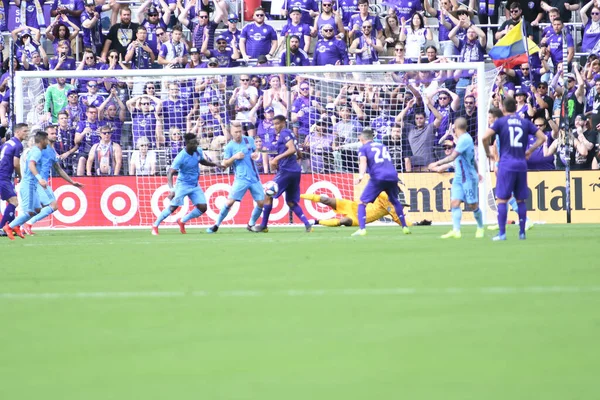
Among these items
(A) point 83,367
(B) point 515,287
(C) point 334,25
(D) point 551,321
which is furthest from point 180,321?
(C) point 334,25

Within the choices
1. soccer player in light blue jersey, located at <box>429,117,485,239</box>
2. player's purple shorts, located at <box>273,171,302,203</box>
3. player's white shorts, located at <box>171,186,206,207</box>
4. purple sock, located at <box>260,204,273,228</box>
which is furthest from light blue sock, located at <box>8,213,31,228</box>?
soccer player in light blue jersey, located at <box>429,117,485,239</box>

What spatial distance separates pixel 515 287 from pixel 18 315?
3.74m

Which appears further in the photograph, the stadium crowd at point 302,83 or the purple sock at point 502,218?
the stadium crowd at point 302,83

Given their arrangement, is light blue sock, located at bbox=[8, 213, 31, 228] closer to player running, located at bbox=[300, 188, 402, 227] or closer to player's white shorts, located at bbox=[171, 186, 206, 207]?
player's white shorts, located at bbox=[171, 186, 206, 207]

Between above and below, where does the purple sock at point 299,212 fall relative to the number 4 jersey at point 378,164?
below

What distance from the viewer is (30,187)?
2022cm

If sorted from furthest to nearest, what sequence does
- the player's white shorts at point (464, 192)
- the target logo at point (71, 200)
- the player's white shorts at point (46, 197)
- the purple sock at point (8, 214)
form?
the target logo at point (71, 200) < the purple sock at point (8, 214) < the player's white shorts at point (46, 197) < the player's white shorts at point (464, 192)

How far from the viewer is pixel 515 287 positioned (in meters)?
8.62

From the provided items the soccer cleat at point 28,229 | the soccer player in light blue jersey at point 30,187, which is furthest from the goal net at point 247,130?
the soccer player in light blue jersey at point 30,187

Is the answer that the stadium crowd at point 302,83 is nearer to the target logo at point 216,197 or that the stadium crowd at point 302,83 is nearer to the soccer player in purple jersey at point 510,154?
the target logo at point 216,197

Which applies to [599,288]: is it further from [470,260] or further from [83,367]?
[83,367]

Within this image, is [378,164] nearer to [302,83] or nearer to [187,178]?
[187,178]

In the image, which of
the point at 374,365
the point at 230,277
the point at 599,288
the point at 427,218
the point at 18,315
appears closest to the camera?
the point at 374,365

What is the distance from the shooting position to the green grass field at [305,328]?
4.77 metres
